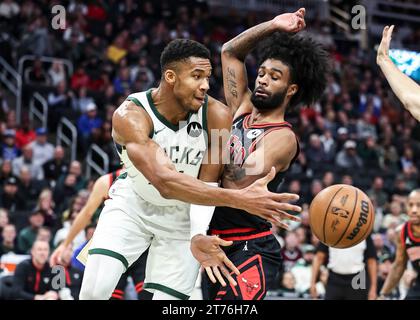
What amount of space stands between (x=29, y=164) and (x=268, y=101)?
760 cm

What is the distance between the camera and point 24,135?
12648 mm

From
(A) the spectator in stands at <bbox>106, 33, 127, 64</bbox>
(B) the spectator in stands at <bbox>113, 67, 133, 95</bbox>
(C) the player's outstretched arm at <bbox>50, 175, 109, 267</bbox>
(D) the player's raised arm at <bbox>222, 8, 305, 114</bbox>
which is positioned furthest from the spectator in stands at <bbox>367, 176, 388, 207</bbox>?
(D) the player's raised arm at <bbox>222, 8, 305, 114</bbox>

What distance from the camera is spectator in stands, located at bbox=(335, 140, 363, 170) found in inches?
587

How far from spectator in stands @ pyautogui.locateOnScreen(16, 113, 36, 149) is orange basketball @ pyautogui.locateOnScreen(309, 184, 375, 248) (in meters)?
7.95

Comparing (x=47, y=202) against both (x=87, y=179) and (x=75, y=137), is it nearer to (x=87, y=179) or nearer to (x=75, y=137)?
(x=87, y=179)

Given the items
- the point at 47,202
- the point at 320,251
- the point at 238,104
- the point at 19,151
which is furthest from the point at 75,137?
the point at 238,104

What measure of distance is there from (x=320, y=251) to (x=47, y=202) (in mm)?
4083

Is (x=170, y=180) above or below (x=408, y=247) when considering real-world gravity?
above

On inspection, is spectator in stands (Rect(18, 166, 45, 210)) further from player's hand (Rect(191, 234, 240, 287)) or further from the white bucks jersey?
player's hand (Rect(191, 234, 240, 287))

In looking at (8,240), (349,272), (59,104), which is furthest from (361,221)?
(59,104)

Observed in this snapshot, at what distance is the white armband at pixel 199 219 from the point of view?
4.89 meters

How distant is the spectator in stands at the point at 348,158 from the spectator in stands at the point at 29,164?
564 cm

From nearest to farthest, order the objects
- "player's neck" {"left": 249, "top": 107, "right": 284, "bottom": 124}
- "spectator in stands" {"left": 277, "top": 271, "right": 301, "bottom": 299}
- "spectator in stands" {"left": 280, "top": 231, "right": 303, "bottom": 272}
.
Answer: "player's neck" {"left": 249, "top": 107, "right": 284, "bottom": 124} < "spectator in stands" {"left": 277, "top": 271, "right": 301, "bottom": 299} < "spectator in stands" {"left": 280, "top": 231, "right": 303, "bottom": 272}

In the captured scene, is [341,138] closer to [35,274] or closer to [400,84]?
[35,274]
